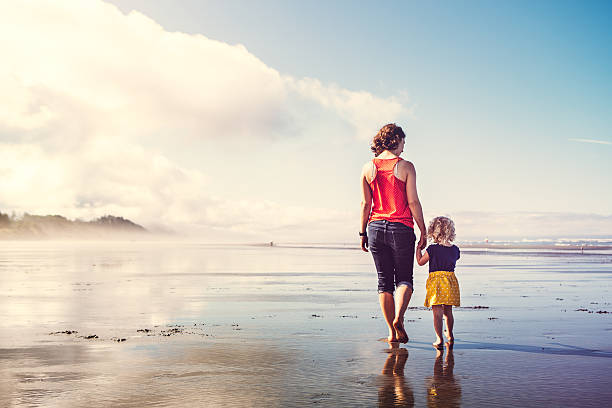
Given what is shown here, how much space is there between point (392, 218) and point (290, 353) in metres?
2.23

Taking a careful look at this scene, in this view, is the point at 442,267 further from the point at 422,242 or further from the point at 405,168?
the point at 405,168

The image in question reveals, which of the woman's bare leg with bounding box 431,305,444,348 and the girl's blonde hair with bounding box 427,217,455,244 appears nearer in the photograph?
the woman's bare leg with bounding box 431,305,444,348

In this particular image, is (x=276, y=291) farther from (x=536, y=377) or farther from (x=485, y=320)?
(x=536, y=377)

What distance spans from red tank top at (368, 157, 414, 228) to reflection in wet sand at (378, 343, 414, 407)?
1876 mm

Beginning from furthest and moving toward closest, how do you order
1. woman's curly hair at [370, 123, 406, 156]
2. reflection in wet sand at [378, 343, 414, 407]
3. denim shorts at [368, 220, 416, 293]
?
woman's curly hair at [370, 123, 406, 156], denim shorts at [368, 220, 416, 293], reflection in wet sand at [378, 343, 414, 407]

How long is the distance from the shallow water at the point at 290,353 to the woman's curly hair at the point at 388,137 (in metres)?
2.48

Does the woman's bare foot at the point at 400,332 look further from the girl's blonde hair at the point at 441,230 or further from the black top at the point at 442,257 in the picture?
the girl's blonde hair at the point at 441,230

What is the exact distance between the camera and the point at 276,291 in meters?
17.4

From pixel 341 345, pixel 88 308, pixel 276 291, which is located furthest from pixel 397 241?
pixel 276 291

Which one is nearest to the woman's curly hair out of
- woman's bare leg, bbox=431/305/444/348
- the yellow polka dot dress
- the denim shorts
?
the denim shorts

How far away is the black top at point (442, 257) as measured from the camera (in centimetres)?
916

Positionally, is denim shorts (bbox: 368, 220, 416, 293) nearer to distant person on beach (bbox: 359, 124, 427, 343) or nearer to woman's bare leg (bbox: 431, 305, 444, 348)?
distant person on beach (bbox: 359, 124, 427, 343)

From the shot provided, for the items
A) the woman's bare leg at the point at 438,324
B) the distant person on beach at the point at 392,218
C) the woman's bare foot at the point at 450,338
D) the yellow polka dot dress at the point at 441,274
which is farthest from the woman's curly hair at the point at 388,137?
the woman's bare foot at the point at 450,338

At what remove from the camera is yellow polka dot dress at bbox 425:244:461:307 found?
9.05 meters
